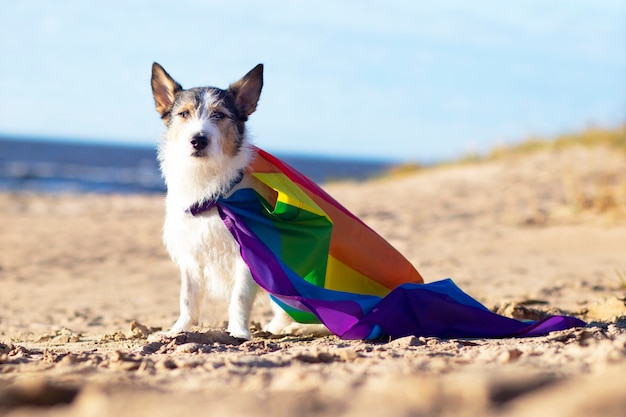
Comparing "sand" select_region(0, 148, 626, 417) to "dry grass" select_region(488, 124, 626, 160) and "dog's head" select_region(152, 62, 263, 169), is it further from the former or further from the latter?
"dog's head" select_region(152, 62, 263, 169)

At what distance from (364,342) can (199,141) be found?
1.79m

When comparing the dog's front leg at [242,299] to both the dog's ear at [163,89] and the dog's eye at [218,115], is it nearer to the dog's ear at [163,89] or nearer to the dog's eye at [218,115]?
the dog's eye at [218,115]

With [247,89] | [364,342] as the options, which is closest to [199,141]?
[247,89]

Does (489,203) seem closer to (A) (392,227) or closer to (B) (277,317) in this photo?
(A) (392,227)

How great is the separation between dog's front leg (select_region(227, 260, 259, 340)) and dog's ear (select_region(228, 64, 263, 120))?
1.28 m

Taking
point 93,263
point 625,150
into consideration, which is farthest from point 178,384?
point 625,150

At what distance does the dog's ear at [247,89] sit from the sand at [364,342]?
173 cm

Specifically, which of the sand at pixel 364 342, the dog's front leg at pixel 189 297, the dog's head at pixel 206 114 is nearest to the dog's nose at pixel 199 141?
the dog's head at pixel 206 114

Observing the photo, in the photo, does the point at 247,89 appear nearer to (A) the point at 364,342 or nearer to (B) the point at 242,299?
(B) the point at 242,299

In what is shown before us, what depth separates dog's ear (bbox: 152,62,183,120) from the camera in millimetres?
5984

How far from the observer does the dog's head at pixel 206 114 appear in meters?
5.52

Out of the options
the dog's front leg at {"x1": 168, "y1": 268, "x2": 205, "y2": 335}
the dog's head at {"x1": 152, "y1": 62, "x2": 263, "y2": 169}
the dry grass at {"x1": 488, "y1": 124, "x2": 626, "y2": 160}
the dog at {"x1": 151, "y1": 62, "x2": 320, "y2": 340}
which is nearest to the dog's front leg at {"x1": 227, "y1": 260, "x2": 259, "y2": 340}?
the dog at {"x1": 151, "y1": 62, "x2": 320, "y2": 340}

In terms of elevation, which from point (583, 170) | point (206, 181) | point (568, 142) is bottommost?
point (206, 181)

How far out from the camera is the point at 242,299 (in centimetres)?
552
